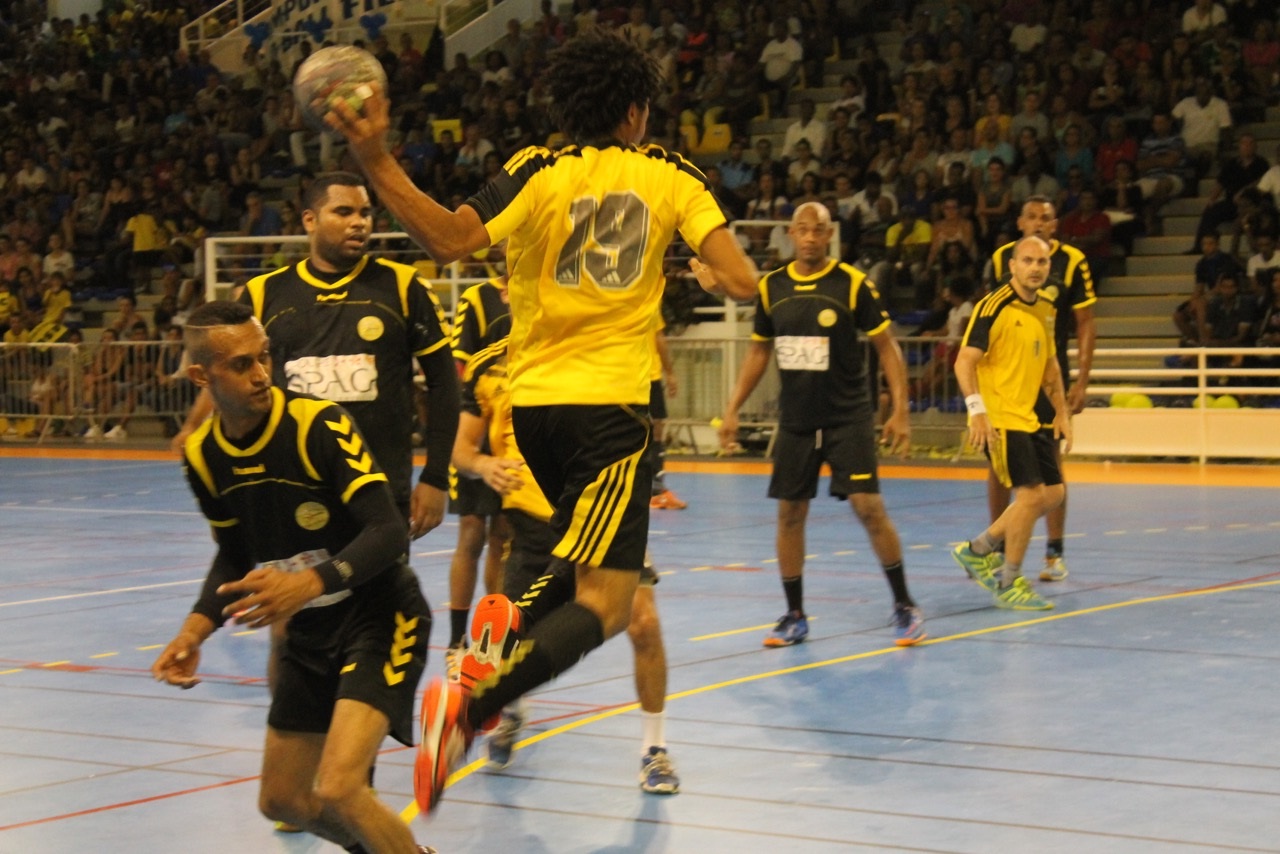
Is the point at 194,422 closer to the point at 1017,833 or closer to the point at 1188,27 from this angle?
the point at 1017,833

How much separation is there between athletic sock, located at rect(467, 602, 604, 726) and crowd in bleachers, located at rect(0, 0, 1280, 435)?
10.9m

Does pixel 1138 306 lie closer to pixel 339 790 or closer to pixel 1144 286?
pixel 1144 286

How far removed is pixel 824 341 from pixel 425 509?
323 centimetres

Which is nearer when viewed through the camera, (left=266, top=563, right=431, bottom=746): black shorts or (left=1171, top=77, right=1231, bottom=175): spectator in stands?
(left=266, top=563, right=431, bottom=746): black shorts

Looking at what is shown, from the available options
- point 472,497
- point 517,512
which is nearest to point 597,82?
point 517,512

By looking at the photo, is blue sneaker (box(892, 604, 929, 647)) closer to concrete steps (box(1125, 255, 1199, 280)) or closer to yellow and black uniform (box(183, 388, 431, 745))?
yellow and black uniform (box(183, 388, 431, 745))

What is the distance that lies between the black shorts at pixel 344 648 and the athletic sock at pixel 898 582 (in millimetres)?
4388

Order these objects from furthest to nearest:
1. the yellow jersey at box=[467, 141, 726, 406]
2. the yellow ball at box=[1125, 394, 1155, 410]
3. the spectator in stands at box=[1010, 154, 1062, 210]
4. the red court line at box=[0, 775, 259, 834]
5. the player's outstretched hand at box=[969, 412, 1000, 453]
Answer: the spectator in stands at box=[1010, 154, 1062, 210] → the yellow ball at box=[1125, 394, 1155, 410] → the player's outstretched hand at box=[969, 412, 1000, 453] → the red court line at box=[0, 775, 259, 834] → the yellow jersey at box=[467, 141, 726, 406]

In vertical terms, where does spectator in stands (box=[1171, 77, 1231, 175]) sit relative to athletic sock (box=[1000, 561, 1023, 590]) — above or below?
above

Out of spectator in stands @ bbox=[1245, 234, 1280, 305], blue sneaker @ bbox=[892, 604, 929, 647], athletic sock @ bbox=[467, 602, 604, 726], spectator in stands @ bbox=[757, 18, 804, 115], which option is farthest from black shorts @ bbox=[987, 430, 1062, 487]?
spectator in stands @ bbox=[757, 18, 804, 115]

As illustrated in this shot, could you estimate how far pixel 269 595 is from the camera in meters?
4.17

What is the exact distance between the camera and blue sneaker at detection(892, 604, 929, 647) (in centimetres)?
871

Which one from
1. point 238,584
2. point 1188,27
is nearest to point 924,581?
point 238,584

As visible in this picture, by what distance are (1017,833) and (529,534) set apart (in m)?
2.35
